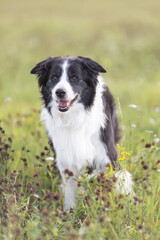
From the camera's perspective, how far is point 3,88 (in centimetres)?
969

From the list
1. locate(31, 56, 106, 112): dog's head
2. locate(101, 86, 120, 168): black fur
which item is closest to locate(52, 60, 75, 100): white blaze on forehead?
locate(31, 56, 106, 112): dog's head

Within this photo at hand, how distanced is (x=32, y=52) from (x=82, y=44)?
2.14 meters

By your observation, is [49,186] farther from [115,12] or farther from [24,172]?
[115,12]

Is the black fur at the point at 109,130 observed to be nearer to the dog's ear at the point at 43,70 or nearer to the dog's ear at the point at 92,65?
the dog's ear at the point at 92,65

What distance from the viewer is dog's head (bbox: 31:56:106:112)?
3.50 metres

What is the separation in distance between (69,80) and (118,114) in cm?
350

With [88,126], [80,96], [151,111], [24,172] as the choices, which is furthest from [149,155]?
[151,111]

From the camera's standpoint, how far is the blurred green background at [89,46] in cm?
900

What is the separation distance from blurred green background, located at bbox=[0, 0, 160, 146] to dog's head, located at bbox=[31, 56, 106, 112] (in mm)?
3575

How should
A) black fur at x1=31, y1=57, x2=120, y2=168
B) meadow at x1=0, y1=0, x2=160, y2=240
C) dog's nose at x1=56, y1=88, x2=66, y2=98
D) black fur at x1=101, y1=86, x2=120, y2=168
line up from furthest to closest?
black fur at x1=101, y1=86, x2=120, y2=168 → black fur at x1=31, y1=57, x2=120, y2=168 → dog's nose at x1=56, y1=88, x2=66, y2=98 → meadow at x1=0, y1=0, x2=160, y2=240

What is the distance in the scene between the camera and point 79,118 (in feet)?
12.3

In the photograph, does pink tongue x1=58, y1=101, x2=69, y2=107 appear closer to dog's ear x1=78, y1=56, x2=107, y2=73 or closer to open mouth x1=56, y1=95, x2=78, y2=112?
open mouth x1=56, y1=95, x2=78, y2=112

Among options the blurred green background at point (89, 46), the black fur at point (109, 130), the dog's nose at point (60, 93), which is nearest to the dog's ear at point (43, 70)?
the dog's nose at point (60, 93)

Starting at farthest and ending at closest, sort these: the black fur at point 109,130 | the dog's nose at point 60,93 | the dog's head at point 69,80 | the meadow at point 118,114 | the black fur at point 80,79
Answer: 1. the black fur at point 109,130
2. the black fur at point 80,79
3. the dog's head at point 69,80
4. the dog's nose at point 60,93
5. the meadow at point 118,114
